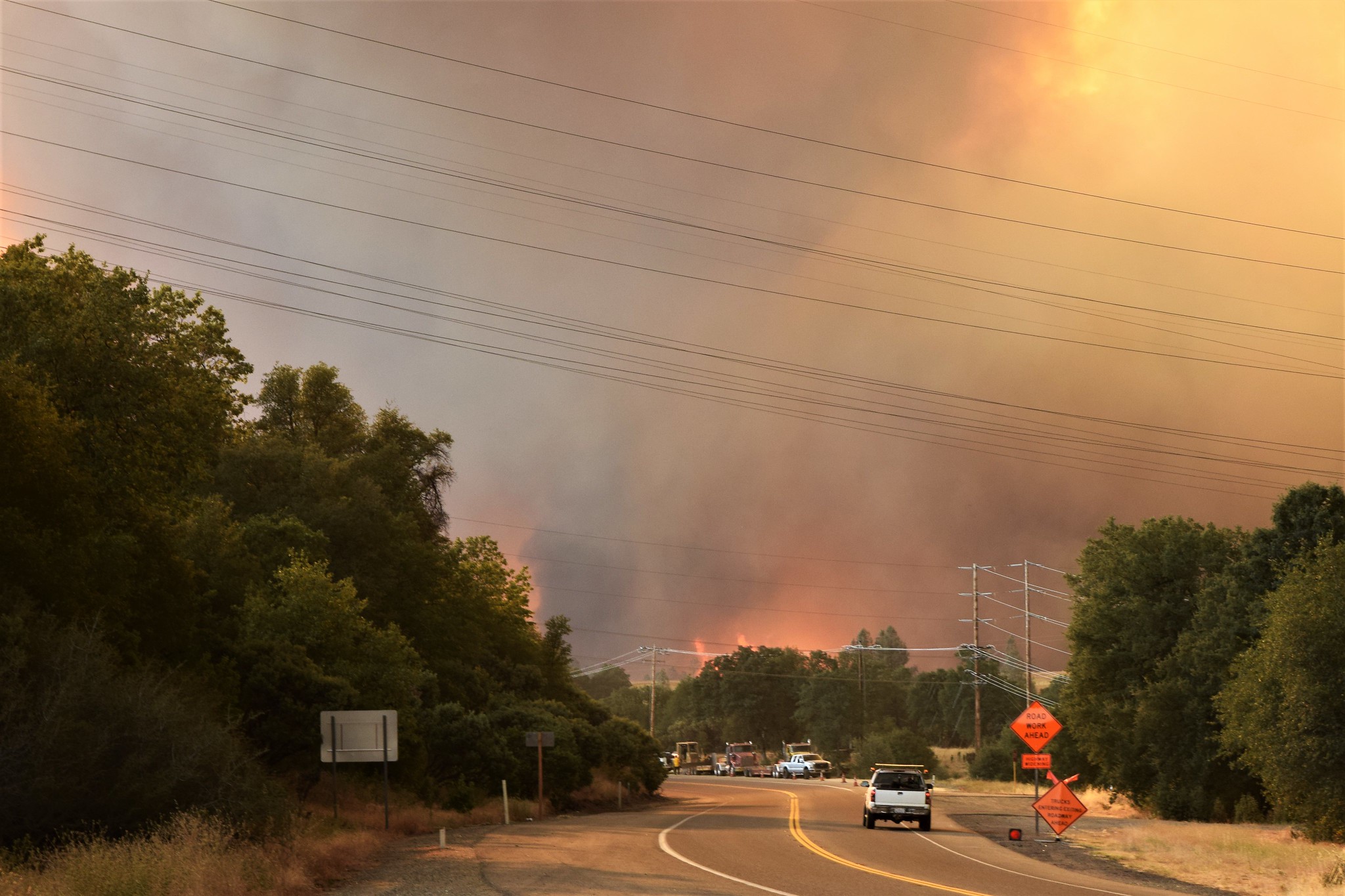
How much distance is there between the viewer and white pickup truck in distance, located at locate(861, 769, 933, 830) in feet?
124

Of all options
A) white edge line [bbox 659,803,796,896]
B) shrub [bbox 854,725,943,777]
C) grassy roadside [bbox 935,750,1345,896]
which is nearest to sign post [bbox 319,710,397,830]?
white edge line [bbox 659,803,796,896]

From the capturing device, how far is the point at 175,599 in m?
31.9

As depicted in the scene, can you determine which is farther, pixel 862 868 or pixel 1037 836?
pixel 1037 836

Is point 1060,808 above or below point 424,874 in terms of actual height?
below

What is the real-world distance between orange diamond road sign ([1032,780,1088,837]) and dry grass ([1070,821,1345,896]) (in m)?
1.18

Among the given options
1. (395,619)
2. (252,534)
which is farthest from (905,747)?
(252,534)

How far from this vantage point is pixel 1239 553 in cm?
5509

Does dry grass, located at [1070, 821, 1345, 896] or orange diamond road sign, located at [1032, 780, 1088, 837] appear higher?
orange diamond road sign, located at [1032, 780, 1088, 837]

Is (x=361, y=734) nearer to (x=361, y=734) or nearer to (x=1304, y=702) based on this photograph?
(x=361, y=734)

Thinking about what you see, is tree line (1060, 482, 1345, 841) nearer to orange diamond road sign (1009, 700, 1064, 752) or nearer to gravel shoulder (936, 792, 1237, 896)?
gravel shoulder (936, 792, 1237, 896)

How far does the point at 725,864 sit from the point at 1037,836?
51.8 feet

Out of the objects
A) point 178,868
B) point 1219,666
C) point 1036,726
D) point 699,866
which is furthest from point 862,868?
point 1219,666

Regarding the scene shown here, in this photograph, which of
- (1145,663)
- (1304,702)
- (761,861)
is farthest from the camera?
(1145,663)

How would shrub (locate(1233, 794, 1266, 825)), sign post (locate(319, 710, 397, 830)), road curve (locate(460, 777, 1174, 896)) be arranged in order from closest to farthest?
road curve (locate(460, 777, 1174, 896)) → sign post (locate(319, 710, 397, 830)) → shrub (locate(1233, 794, 1266, 825))
